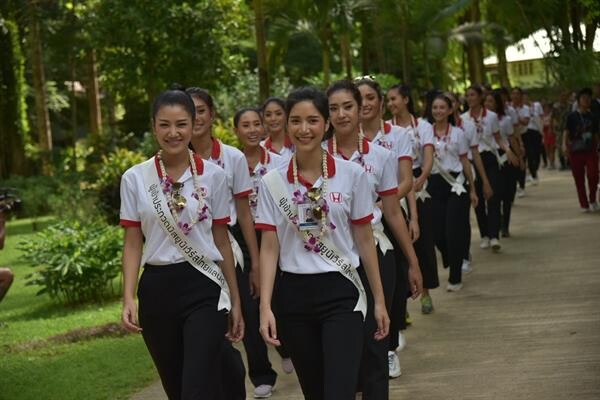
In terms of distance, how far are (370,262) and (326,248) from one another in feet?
0.96

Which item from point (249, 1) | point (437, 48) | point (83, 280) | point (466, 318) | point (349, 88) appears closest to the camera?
point (349, 88)

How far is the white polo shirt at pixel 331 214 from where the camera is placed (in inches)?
239

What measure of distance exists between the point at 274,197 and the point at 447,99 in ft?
21.6

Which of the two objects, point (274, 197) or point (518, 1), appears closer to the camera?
point (274, 197)

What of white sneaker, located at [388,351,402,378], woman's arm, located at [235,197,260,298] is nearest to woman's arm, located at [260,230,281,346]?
woman's arm, located at [235,197,260,298]

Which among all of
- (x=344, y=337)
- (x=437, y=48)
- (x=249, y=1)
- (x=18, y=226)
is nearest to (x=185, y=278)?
(x=344, y=337)

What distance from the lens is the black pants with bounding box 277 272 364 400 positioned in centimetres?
591

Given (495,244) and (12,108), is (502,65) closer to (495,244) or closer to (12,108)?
(12,108)

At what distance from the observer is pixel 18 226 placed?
28.1 metres

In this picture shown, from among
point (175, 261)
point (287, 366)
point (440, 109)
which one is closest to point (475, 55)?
point (440, 109)

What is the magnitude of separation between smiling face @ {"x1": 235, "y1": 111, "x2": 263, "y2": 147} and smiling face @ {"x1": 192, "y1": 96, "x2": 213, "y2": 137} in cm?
122

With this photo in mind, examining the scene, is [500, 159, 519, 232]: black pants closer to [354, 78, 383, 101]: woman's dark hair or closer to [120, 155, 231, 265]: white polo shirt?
[354, 78, 383, 101]: woman's dark hair

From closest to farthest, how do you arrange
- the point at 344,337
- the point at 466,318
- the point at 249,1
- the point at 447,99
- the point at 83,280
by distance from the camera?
the point at 344,337, the point at 466,318, the point at 447,99, the point at 83,280, the point at 249,1

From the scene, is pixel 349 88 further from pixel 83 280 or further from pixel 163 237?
pixel 83 280
